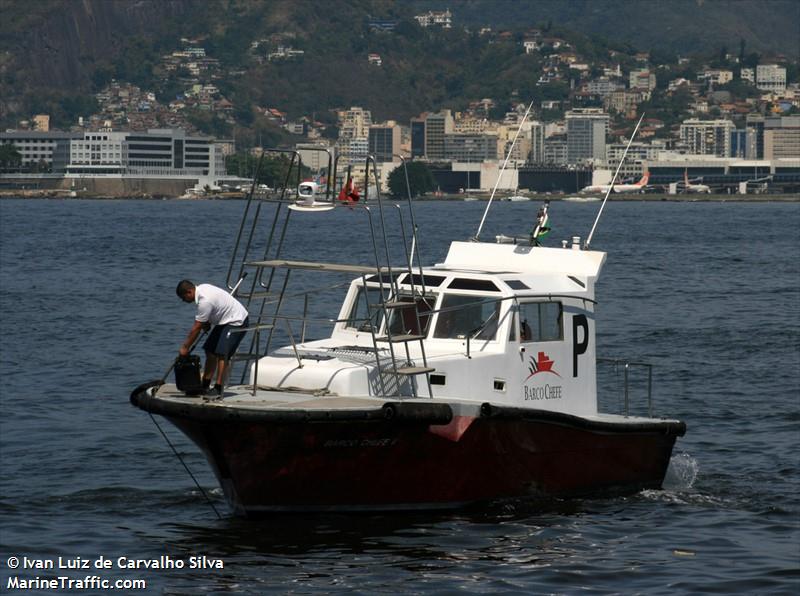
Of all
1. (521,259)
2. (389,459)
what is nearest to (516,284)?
(521,259)

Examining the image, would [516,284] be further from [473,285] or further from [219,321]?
[219,321]

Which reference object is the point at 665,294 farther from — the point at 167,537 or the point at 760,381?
the point at 167,537

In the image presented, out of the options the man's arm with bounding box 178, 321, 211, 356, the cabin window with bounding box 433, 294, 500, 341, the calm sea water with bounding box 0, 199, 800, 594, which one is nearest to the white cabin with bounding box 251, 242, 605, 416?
the cabin window with bounding box 433, 294, 500, 341

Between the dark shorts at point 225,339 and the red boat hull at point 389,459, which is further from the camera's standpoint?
the dark shorts at point 225,339

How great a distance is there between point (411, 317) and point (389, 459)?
2116mm

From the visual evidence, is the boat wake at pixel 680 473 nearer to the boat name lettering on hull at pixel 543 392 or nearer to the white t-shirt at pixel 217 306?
the boat name lettering on hull at pixel 543 392

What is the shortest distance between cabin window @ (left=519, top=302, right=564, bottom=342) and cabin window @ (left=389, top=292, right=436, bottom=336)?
996 millimetres

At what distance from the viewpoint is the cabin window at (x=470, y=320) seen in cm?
1809

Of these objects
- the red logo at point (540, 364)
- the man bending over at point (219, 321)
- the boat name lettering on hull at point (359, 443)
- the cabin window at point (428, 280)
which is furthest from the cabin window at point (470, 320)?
the man bending over at point (219, 321)

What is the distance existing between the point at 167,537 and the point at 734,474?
7712 mm

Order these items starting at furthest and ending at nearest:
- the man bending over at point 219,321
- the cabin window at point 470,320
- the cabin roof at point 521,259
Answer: the cabin roof at point 521,259 < the cabin window at point 470,320 < the man bending over at point 219,321

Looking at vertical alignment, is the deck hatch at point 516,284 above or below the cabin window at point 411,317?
above

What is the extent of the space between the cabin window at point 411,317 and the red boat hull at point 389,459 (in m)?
1.45

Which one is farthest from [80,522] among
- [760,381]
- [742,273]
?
[742,273]
